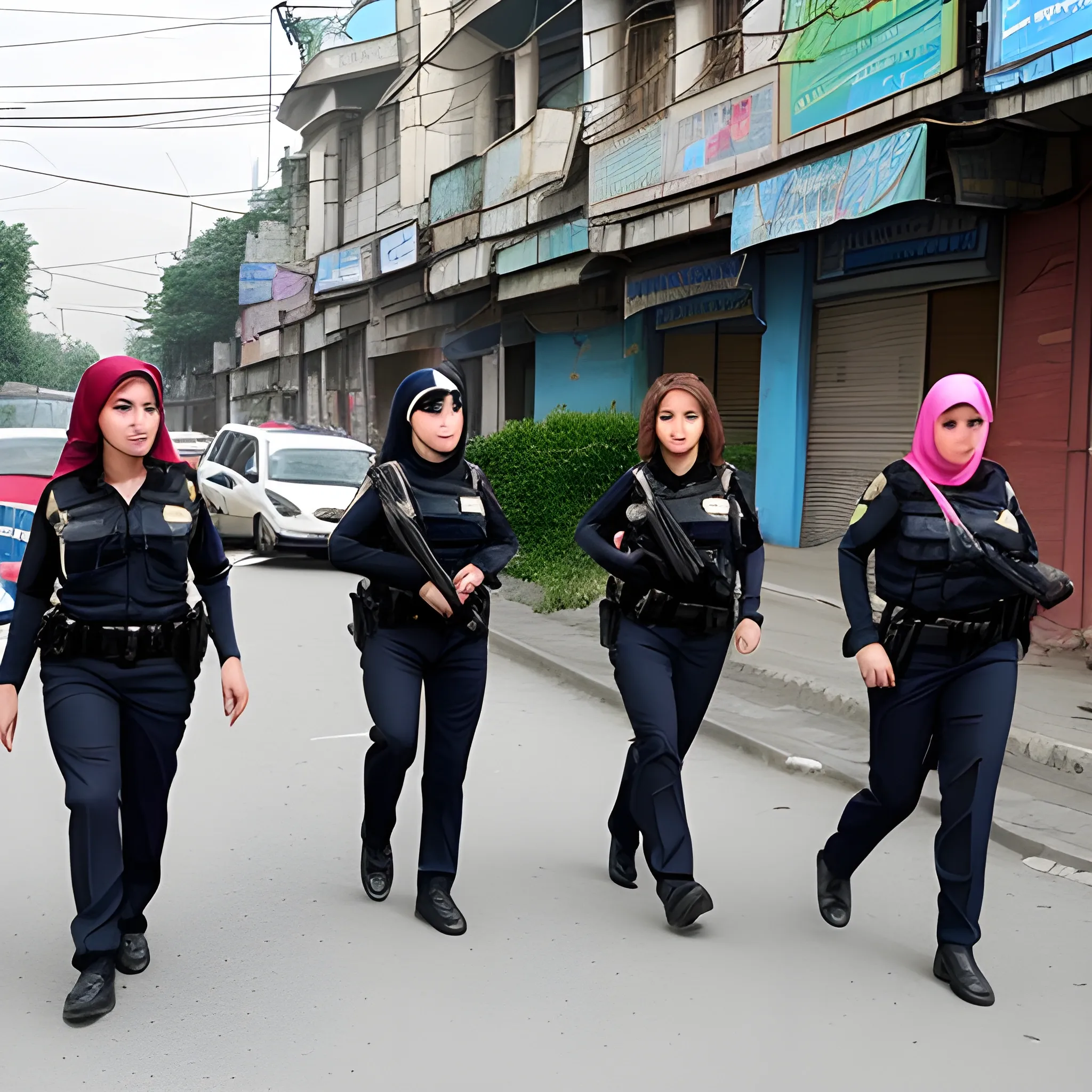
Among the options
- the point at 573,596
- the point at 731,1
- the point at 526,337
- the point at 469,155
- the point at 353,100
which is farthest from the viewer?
the point at 353,100

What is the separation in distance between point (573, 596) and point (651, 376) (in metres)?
8.81

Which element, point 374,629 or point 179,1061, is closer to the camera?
point 179,1061

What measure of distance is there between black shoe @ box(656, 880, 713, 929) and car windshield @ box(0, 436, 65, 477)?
310 inches

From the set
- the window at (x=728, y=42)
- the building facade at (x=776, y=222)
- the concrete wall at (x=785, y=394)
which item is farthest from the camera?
the window at (x=728, y=42)

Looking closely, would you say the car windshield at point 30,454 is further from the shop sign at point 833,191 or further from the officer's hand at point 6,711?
the officer's hand at point 6,711

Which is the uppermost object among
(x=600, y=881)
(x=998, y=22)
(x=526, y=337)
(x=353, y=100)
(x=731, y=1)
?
(x=353, y=100)

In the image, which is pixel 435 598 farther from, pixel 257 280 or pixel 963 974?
pixel 257 280

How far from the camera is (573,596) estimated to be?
1256 cm

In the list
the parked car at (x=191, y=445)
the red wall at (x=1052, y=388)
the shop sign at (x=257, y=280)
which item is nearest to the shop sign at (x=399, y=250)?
the parked car at (x=191, y=445)

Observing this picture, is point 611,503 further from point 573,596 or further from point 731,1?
point 731,1

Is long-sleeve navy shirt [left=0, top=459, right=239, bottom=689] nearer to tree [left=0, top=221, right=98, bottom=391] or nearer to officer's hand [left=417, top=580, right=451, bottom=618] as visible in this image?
officer's hand [left=417, top=580, right=451, bottom=618]

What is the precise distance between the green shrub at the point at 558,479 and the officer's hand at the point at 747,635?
8708 millimetres

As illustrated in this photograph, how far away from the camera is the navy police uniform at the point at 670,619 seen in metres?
4.53

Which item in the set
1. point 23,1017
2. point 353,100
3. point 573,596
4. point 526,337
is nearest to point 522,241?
point 526,337
